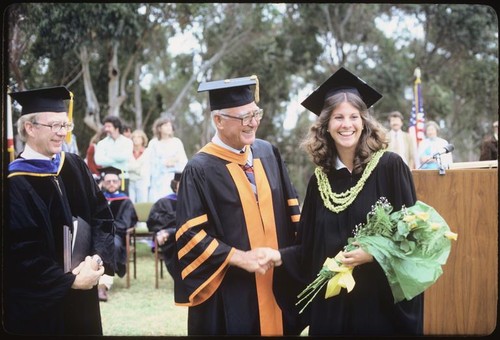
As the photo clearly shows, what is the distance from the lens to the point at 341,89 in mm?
3223

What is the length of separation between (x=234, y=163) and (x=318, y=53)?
17.6 m

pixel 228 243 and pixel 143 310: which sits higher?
pixel 228 243

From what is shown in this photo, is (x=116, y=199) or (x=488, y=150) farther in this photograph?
(x=116, y=199)

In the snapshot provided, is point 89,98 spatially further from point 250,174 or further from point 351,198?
point 351,198

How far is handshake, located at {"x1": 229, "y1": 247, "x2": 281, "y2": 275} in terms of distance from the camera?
10.5 ft

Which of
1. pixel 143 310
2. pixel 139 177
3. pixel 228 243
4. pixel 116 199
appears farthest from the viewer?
pixel 139 177

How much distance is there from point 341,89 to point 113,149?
4.87 meters

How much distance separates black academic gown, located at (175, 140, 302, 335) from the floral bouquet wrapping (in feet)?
1.88

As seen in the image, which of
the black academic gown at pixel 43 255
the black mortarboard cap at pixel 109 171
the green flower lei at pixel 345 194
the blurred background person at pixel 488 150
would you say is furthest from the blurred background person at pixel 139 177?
the green flower lei at pixel 345 194

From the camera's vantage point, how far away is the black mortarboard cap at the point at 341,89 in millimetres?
3174

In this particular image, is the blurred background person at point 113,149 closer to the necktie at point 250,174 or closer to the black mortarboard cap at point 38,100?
the black mortarboard cap at point 38,100

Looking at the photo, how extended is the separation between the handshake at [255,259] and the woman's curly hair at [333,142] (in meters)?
0.56

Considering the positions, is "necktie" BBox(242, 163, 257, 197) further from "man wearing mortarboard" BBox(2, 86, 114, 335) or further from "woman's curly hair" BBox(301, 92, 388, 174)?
"man wearing mortarboard" BBox(2, 86, 114, 335)

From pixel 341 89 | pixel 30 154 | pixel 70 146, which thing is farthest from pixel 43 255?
pixel 70 146
